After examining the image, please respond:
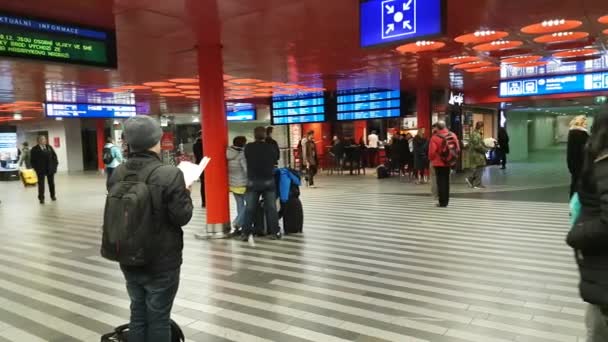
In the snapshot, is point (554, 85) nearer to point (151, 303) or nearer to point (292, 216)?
point (292, 216)

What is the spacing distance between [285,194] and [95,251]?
276cm

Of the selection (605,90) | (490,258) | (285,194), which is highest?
(605,90)

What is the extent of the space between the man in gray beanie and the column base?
502 centimetres

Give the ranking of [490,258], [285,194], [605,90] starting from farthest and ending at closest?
[605,90]
[285,194]
[490,258]

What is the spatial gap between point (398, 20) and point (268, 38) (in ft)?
11.9

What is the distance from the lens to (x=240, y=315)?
4293 mm

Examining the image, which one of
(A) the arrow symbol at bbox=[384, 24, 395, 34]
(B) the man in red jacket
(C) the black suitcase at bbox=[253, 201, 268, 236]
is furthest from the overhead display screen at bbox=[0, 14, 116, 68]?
(B) the man in red jacket

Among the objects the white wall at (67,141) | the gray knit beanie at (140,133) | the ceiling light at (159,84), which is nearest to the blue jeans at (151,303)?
the gray knit beanie at (140,133)

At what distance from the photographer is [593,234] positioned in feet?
6.34

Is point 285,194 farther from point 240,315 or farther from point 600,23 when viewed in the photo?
point 600,23

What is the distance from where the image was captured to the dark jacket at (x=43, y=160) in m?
13.2

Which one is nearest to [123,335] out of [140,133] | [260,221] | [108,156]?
[140,133]

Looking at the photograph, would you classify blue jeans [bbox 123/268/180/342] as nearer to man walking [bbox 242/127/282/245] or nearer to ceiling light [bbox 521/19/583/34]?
man walking [bbox 242/127/282/245]

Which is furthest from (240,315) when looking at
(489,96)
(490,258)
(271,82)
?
(489,96)
